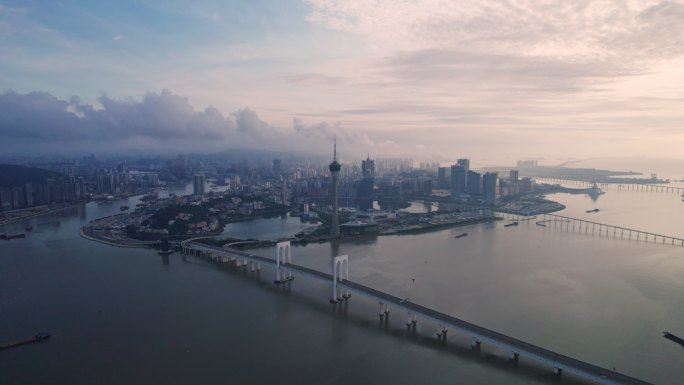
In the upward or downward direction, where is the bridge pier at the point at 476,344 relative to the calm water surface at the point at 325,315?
upward

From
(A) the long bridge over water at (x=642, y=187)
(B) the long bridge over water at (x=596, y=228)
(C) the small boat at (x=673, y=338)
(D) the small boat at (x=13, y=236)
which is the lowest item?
(D) the small boat at (x=13, y=236)

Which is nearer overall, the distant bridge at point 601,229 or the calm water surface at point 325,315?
the calm water surface at point 325,315

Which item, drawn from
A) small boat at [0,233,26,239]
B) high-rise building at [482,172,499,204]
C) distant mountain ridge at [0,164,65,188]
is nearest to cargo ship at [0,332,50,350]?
small boat at [0,233,26,239]

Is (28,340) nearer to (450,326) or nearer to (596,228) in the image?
(450,326)

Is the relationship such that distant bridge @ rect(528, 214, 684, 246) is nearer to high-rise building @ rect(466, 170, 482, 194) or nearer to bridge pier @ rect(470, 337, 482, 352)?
high-rise building @ rect(466, 170, 482, 194)

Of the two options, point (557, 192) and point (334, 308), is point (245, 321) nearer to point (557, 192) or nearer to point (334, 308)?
point (334, 308)

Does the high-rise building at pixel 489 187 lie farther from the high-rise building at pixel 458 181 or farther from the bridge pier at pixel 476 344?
the bridge pier at pixel 476 344

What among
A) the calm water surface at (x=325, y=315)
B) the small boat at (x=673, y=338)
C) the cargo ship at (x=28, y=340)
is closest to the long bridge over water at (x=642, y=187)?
the calm water surface at (x=325, y=315)

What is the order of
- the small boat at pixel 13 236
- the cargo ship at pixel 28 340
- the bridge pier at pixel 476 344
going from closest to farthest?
the bridge pier at pixel 476 344 < the cargo ship at pixel 28 340 < the small boat at pixel 13 236
